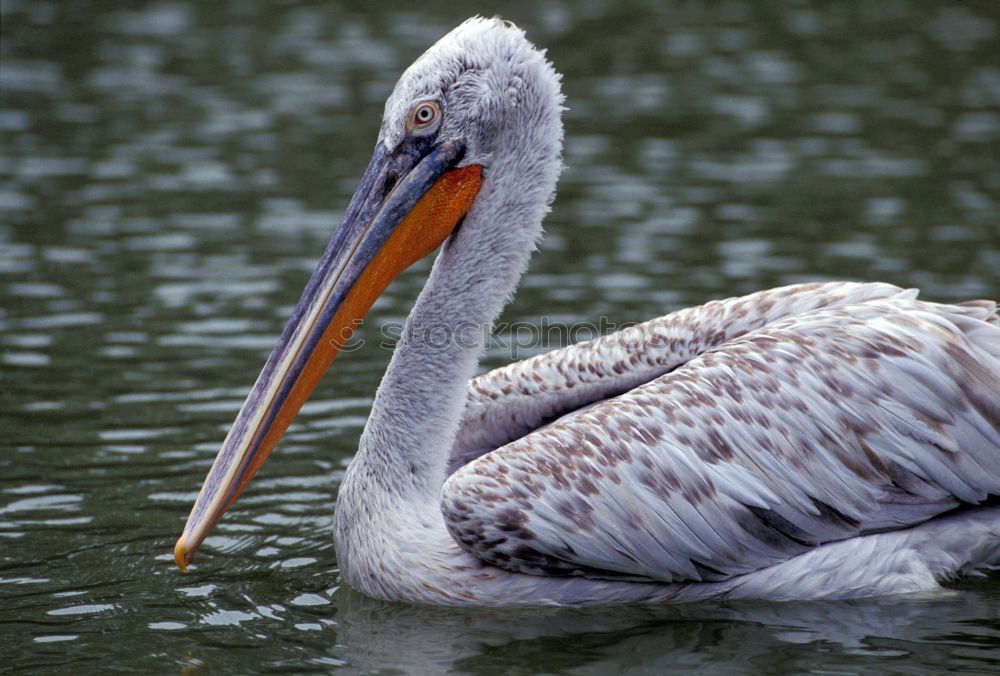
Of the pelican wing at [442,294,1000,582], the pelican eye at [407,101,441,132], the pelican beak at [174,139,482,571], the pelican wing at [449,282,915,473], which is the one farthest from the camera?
the pelican wing at [449,282,915,473]

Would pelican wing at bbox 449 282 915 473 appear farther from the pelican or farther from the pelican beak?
the pelican beak

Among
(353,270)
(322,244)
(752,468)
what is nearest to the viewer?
(752,468)

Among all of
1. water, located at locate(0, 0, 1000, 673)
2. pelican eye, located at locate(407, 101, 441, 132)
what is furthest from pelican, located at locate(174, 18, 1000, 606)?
water, located at locate(0, 0, 1000, 673)

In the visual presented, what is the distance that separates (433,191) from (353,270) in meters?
0.43

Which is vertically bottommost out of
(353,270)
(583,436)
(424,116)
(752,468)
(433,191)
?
(752,468)

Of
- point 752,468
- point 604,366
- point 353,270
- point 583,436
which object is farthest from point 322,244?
point 752,468

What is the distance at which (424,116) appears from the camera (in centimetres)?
537

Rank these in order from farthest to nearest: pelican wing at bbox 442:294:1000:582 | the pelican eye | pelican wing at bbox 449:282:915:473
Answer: pelican wing at bbox 449:282:915:473 → the pelican eye → pelican wing at bbox 442:294:1000:582

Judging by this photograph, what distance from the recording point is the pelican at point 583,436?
504 centimetres

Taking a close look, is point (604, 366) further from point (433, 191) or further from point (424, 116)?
point (424, 116)

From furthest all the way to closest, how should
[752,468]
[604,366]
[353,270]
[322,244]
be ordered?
[322,244], [604,366], [353,270], [752,468]

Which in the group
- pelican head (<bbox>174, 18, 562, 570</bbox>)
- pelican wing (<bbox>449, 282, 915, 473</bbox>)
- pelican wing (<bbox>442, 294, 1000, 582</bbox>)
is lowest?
pelican wing (<bbox>442, 294, 1000, 582</bbox>)

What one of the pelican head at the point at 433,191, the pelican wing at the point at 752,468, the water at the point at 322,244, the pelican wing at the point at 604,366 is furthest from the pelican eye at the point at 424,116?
the water at the point at 322,244

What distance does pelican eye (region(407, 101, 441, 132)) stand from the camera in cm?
535
